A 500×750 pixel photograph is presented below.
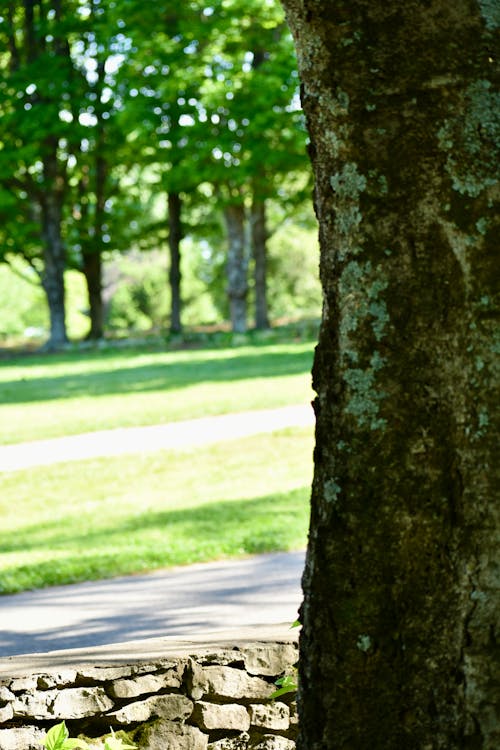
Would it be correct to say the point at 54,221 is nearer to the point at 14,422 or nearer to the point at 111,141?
the point at 111,141

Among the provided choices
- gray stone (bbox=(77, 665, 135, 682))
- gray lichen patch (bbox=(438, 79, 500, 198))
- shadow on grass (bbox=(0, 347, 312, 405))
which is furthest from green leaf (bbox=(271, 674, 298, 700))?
shadow on grass (bbox=(0, 347, 312, 405))

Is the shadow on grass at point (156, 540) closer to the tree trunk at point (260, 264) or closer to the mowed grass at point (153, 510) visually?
the mowed grass at point (153, 510)

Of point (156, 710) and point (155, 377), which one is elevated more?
point (155, 377)

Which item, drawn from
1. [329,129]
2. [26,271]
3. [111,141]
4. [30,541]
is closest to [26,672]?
[329,129]

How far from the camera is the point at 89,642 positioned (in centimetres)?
624

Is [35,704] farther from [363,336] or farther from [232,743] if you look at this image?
[363,336]

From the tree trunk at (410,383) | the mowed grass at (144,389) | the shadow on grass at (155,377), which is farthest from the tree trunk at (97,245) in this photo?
the tree trunk at (410,383)

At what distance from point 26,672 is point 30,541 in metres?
6.60

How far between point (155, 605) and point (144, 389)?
495 inches

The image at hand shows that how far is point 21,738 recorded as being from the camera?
3602 mm

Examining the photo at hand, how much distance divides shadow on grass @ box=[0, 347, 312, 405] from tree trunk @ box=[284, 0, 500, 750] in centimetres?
1678

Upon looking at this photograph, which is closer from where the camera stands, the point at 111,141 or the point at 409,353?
the point at 409,353

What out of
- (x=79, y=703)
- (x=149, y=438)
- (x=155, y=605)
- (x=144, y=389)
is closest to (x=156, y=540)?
(x=155, y=605)

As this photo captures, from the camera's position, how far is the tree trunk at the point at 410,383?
9.00 feet
